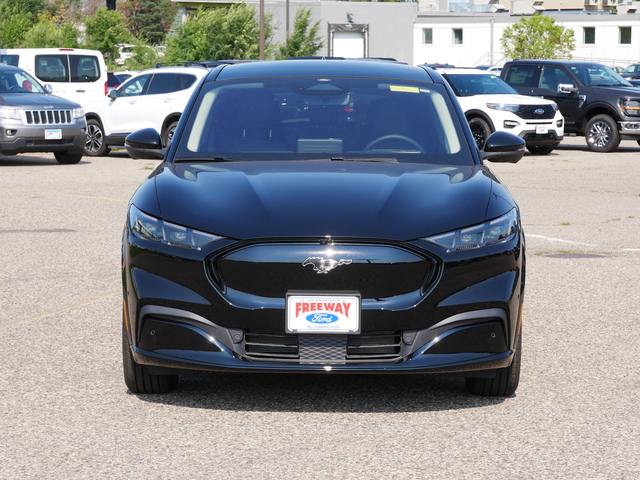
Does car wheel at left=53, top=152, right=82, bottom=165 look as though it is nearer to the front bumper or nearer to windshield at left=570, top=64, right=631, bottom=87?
windshield at left=570, top=64, right=631, bottom=87

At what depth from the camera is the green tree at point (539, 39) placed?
6944cm

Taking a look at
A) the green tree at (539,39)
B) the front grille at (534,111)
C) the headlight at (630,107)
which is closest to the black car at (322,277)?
the front grille at (534,111)

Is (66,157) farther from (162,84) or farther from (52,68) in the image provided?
(52,68)

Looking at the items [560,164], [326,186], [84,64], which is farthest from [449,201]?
[84,64]

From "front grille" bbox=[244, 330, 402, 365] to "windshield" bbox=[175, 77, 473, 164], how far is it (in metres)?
1.34

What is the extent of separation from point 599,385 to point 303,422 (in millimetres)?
1584

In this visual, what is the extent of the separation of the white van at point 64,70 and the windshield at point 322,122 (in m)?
21.9

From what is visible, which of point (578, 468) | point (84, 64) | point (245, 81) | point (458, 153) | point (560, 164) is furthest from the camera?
Answer: point (84, 64)

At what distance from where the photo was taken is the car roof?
21.7 feet

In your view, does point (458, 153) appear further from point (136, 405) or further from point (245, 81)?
point (136, 405)

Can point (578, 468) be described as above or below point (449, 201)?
below

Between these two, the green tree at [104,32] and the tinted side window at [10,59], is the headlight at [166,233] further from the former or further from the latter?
the green tree at [104,32]

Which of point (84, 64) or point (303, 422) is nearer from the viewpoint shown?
point (303, 422)

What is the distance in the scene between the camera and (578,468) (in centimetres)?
435
